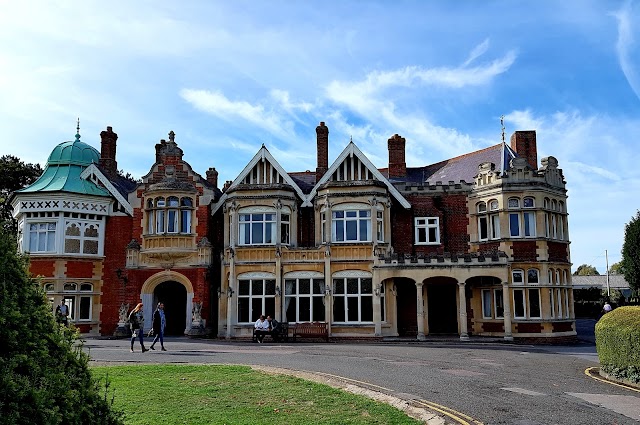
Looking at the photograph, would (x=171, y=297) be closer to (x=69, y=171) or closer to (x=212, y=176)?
(x=212, y=176)

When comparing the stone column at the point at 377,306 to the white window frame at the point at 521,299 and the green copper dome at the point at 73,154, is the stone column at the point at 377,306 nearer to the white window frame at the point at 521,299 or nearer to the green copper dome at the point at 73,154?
the white window frame at the point at 521,299

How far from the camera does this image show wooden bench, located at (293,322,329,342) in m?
27.5

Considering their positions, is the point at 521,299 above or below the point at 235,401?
above

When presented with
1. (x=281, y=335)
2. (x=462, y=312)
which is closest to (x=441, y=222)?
(x=462, y=312)

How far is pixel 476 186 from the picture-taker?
30234 millimetres

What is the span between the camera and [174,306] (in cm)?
3328

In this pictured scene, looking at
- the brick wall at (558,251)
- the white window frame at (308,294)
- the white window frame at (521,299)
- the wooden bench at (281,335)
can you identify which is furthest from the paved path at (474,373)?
the white window frame at (308,294)

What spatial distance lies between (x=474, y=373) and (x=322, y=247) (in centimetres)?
1506

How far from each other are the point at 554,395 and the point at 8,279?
11065 mm

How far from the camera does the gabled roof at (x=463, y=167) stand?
30.3 meters

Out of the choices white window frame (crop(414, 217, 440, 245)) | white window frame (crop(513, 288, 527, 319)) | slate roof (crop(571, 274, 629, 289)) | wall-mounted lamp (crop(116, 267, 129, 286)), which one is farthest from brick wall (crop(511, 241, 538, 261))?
slate roof (crop(571, 274, 629, 289))

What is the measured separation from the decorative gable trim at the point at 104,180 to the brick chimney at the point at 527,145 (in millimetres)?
21834

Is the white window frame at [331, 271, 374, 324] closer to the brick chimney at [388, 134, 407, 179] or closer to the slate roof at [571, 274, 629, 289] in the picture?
the brick chimney at [388, 134, 407, 179]

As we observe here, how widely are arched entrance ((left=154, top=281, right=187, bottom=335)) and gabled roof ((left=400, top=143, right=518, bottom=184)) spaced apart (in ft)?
49.1
